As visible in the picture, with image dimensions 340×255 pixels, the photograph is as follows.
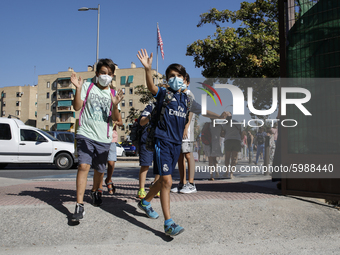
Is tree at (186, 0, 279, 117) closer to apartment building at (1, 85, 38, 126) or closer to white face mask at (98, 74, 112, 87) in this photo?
white face mask at (98, 74, 112, 87)

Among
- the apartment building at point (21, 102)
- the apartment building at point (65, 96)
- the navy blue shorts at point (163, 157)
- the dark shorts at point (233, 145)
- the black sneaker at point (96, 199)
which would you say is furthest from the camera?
the apartment building at point (21, 102)

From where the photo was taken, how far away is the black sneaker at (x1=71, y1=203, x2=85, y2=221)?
3352mm

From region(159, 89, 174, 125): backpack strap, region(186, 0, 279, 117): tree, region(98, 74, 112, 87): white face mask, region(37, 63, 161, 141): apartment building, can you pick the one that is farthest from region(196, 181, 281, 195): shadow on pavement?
region(37, 63, 161, 141): apartment building

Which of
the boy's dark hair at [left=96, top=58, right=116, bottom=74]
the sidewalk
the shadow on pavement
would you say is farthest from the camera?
the shadow on pavement

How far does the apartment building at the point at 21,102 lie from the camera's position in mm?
88938

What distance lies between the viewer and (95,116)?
3.74m

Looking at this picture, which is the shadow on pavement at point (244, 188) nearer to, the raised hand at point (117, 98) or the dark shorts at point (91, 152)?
the dark shorts at point (91, 152)

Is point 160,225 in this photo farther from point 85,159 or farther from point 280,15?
point 280,15

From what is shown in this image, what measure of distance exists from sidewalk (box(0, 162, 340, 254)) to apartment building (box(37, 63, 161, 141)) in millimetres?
64629

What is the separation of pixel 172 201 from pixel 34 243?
163 centimetres

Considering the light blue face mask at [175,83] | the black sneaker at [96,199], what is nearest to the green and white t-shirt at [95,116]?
the black sneaker at [96,199]

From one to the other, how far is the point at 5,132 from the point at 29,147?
1.15m

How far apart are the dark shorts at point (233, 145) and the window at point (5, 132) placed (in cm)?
952

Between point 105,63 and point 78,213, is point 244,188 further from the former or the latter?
point 105,63
